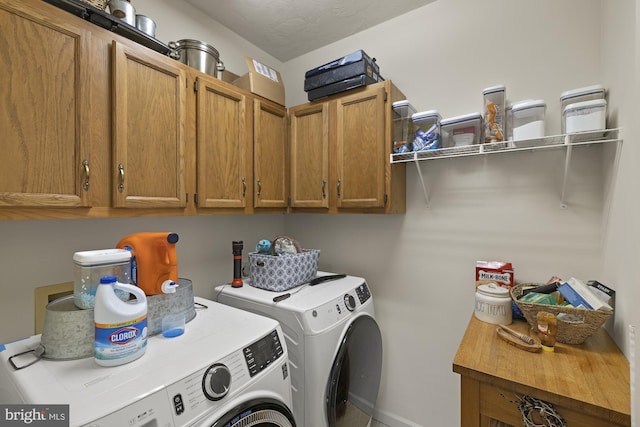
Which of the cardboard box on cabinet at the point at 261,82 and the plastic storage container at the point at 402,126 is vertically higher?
the cardboard box on cabinet at the point at 261,82

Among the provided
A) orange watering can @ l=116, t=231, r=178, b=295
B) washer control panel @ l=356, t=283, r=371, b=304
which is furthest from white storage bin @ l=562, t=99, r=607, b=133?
orange watering can @ l=116, t=231, r=178, b=295

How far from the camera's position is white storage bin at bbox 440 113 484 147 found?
1485 millimetres

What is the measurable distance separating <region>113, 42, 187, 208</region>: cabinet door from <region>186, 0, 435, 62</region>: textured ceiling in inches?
31.3

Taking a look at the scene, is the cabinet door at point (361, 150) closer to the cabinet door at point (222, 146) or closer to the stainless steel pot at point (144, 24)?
the cabinet door at point (222, 146)

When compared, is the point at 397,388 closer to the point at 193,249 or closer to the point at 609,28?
the point at 193,249

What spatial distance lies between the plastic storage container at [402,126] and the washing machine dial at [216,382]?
1408 millimetres

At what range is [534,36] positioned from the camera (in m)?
1.48

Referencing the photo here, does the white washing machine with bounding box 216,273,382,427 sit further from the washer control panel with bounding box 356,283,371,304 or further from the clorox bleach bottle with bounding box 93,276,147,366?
the clorox bleach bottle with bounding box 93,276,147,366

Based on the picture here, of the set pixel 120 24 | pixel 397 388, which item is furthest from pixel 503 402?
pixel 120 24

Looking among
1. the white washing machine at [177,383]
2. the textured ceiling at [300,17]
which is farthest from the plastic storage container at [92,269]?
the textured ceiling at [300,17]

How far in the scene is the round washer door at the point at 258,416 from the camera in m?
0.82

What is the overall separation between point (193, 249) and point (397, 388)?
171cm

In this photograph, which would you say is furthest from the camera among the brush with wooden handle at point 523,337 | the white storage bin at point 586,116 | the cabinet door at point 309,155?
the cabinet door at point 309,155

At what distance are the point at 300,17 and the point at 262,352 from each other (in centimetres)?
206
